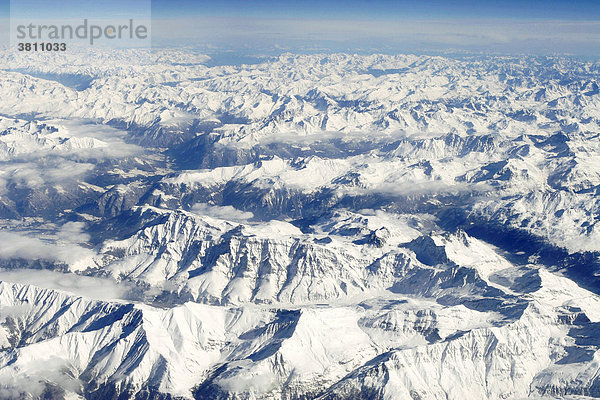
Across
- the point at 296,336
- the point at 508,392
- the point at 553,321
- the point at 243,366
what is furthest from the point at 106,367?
the point at 553,321

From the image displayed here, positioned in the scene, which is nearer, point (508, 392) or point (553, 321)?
point (508, 392)

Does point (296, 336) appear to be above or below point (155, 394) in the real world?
above

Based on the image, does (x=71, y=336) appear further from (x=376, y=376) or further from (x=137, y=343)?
(x=376, y=376)

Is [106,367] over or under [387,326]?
under

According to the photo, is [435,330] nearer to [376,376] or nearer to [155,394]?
[376,376]

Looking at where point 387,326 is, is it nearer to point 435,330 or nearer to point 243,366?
point 435,330

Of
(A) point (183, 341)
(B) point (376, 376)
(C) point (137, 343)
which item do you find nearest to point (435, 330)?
(B) point (376, 376)

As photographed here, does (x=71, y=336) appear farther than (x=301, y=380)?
Yes
